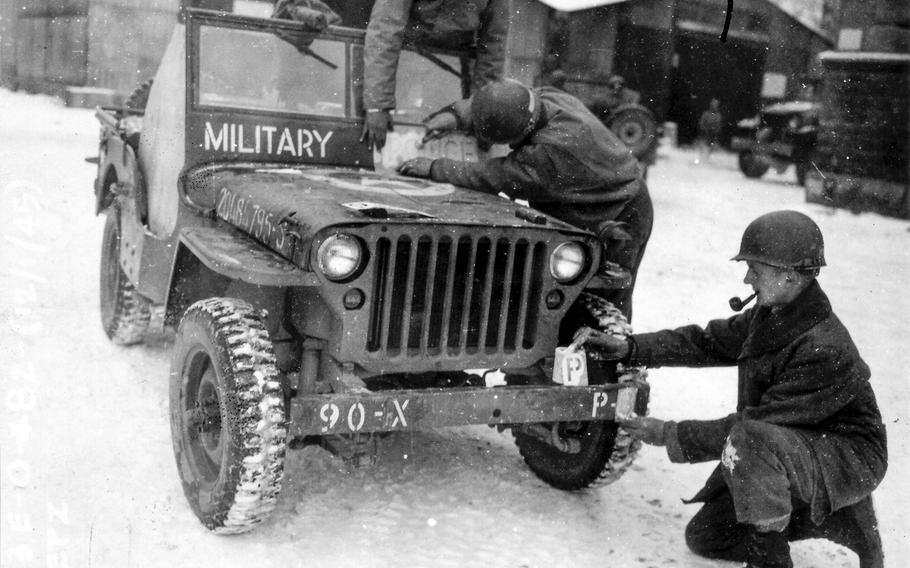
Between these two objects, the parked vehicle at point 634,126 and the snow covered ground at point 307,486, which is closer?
the snow covered ground at point 307,486

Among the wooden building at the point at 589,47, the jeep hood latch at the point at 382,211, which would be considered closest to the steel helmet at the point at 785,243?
the jeep hood latch at the point at 382,211

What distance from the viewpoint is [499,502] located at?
166 inches

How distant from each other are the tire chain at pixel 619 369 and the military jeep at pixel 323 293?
1 centimetres

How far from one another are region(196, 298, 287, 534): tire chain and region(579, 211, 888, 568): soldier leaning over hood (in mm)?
1326

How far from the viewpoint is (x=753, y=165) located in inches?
739

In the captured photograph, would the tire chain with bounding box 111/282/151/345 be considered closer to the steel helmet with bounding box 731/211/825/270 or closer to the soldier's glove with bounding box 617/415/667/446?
the soldier's glove with bounding box 617/415/667/446

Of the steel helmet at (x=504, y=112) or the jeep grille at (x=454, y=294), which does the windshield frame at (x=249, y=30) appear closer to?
the steel helmet at (x=504, y=112)

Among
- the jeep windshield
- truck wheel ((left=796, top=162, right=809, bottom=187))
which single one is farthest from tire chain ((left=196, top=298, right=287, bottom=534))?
truck wheel ((left=796, top=162, right=809, bottom=187))

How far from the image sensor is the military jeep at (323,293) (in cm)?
343

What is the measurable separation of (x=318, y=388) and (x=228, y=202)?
0.98 meters

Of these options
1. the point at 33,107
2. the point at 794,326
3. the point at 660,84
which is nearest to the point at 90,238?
the point at 794,326

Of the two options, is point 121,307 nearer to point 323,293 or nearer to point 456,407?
point 323,293

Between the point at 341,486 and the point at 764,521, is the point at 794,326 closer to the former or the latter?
the point at 764,521

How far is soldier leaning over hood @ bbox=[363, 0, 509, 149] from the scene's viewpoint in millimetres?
4988
